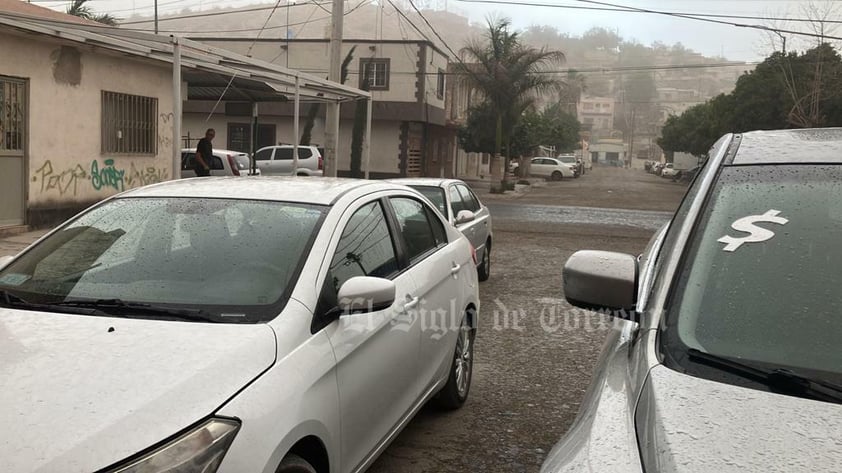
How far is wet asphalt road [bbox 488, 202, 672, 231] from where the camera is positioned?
19.6 meters

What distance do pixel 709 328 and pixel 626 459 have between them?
0.56m

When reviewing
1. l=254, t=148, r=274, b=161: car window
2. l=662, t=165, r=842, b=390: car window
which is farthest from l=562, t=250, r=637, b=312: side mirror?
l=254, t=148, r=274, b=161: car window

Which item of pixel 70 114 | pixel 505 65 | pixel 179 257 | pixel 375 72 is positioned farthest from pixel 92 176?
pixel 375 72

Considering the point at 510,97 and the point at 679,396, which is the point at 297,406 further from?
the point at 510,97

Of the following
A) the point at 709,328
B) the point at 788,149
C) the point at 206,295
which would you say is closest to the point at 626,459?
the point at 709,328

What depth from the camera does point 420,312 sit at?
398cm

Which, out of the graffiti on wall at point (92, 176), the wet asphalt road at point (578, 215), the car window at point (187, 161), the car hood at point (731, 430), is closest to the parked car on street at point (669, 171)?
the wet asphalt road at point (578, 215)

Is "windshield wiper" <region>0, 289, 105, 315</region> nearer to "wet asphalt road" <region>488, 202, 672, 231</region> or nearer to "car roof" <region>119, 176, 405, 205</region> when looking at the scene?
"car roof" <region>119, 176, 405, 205</region>

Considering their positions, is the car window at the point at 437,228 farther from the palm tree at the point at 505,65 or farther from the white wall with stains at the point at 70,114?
the palm tree at the point at 505,65

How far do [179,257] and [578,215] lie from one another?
19.5m

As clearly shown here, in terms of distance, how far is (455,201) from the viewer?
371 inches

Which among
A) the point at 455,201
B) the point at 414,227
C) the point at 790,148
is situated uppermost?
the point at 790,148

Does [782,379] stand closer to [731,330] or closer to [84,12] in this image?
[731,330]

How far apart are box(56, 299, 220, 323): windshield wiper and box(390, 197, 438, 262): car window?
5.02 feet
